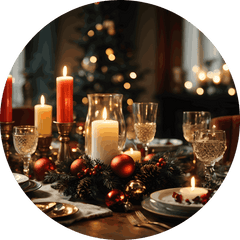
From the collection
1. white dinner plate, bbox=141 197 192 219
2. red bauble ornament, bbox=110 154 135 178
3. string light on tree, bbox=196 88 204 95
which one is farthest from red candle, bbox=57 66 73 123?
string light on tree, bbox=196 88 204 95

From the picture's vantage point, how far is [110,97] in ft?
2.46

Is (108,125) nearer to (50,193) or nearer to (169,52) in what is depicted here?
(50,193)

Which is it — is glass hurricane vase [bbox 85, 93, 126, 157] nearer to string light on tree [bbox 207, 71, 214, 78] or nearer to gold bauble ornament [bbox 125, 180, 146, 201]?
gold bauble ornament [bbox 125, 180, 146, 201]

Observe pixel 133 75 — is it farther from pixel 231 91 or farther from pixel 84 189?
pixel 84 189

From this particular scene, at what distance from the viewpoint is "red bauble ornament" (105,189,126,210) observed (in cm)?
62

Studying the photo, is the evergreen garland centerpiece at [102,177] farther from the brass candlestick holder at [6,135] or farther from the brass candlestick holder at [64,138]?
the brass candlestick holder at [6,135]

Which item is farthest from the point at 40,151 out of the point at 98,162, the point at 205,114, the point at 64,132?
the point at 205,114

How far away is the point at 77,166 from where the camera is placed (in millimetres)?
697

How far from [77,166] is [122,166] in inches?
4.5

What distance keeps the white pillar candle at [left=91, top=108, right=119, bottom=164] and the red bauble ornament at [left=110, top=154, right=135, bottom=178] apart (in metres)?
0.04

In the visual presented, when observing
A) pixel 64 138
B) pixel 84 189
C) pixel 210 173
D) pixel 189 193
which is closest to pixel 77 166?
pixel 84 189

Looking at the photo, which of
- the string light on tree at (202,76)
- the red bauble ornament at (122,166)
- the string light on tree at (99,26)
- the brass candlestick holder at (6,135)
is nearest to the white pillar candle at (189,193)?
the red bauble ornament at (122,166)

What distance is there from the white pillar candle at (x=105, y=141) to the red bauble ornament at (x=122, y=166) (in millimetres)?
44

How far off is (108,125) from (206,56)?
1.45 feet
